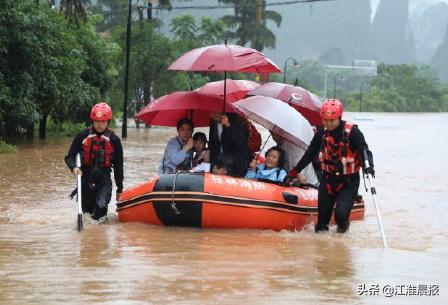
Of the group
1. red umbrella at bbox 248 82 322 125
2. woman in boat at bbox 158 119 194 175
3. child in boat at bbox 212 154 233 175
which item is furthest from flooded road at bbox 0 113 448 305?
red umbrella at bbox 248 82 322 125

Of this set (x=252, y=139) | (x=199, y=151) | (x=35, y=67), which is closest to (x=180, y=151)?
(x=199, y=151)

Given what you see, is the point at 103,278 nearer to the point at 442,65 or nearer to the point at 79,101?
the point at 79,101

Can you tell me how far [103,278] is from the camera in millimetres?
6863

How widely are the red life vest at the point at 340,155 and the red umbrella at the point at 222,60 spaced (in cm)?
187

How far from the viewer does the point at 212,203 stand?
9.42 meters

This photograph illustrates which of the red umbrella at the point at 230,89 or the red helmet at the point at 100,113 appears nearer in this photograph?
the red helmet at the point at 100,113

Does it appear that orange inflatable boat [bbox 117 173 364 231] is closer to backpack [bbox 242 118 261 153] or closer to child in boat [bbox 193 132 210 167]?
child in boat [bbox 193 132 210 167]

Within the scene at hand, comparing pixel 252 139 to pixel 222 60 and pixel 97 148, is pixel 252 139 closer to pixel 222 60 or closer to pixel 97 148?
pixel 222 60

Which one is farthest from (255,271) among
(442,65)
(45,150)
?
(442,65)

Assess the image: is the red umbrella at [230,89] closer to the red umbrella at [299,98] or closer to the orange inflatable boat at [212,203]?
the red umbrella at [299,98]

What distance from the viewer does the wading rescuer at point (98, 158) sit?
9492mm

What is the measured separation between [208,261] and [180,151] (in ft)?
9.86

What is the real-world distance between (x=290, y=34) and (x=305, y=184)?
17195 centimetres

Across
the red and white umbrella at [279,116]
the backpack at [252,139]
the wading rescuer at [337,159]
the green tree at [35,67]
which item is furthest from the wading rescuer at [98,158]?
the green tree at [35,67]
